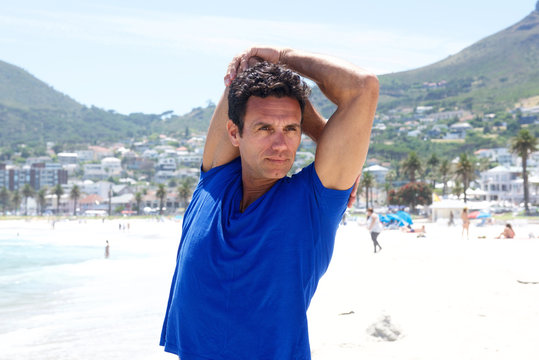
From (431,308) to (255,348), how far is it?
6.42m

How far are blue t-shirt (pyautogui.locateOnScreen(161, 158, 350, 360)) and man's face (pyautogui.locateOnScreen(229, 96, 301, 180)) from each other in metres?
0.06

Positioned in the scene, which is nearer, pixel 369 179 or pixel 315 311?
pixel 315 311

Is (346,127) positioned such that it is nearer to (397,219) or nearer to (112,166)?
(397,219)

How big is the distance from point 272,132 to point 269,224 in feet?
0.86

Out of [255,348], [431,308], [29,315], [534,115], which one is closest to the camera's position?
[255,348]

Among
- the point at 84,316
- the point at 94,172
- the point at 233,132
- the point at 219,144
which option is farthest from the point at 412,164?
the point at 94,172

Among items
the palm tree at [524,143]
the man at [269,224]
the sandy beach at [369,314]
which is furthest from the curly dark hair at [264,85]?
the palm tree at [524,143]

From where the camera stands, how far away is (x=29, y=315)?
1032 centimetres

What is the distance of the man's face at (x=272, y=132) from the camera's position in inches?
59.2

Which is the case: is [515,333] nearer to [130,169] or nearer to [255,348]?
[255,348]

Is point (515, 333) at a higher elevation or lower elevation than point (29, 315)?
higher

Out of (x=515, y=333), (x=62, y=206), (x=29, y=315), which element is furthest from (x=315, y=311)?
(x=62, y=206)

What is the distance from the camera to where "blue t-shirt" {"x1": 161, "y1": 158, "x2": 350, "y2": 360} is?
140cm

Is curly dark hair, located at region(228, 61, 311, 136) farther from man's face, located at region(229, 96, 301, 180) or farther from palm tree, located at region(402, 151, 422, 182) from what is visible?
palm tree, located at region(402, 151, 422, 182)
